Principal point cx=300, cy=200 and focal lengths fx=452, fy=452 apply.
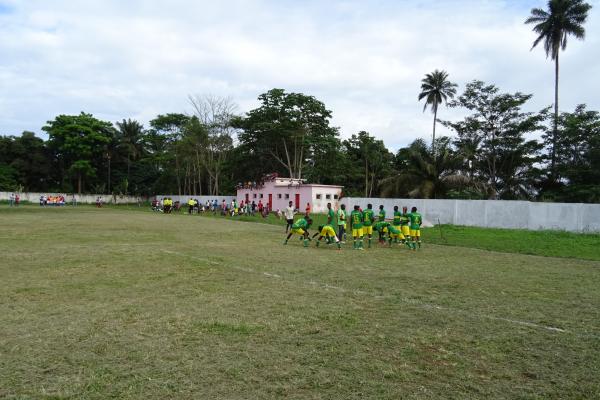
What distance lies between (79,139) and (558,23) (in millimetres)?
57758

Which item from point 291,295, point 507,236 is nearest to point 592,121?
point 507,236

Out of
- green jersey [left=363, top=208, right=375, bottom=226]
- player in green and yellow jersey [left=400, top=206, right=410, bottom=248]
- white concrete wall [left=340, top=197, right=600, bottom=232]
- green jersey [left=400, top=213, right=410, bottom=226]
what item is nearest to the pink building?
white concrete wall [left=340, top=197, right=600, bottom=232]

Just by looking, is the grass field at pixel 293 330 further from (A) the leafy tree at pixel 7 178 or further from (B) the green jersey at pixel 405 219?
(A) the leafy tree at pixel 7 178

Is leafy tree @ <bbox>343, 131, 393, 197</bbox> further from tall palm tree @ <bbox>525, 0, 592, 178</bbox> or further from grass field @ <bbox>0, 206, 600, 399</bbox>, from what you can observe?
grass field @ <bbox>0, 206, 600, 399</bbox>

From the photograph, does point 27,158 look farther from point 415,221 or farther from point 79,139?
point 415,221

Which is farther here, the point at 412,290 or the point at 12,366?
the point at 412,290

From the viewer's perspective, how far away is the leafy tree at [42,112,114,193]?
62188mm

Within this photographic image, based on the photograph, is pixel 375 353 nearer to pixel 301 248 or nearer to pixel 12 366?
pixel 12 366

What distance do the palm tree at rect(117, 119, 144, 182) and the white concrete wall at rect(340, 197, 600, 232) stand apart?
50455 mm

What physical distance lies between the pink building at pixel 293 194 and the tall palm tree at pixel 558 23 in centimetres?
2024

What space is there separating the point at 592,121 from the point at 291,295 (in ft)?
110

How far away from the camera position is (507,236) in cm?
2083

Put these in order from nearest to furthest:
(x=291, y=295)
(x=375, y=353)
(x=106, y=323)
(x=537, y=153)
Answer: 1. (x=375, y=353)
2. (x=106, y=323)
3. (x=291, y=295)
4. (x=537, y=153)

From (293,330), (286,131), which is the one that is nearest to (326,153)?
(286,131)
